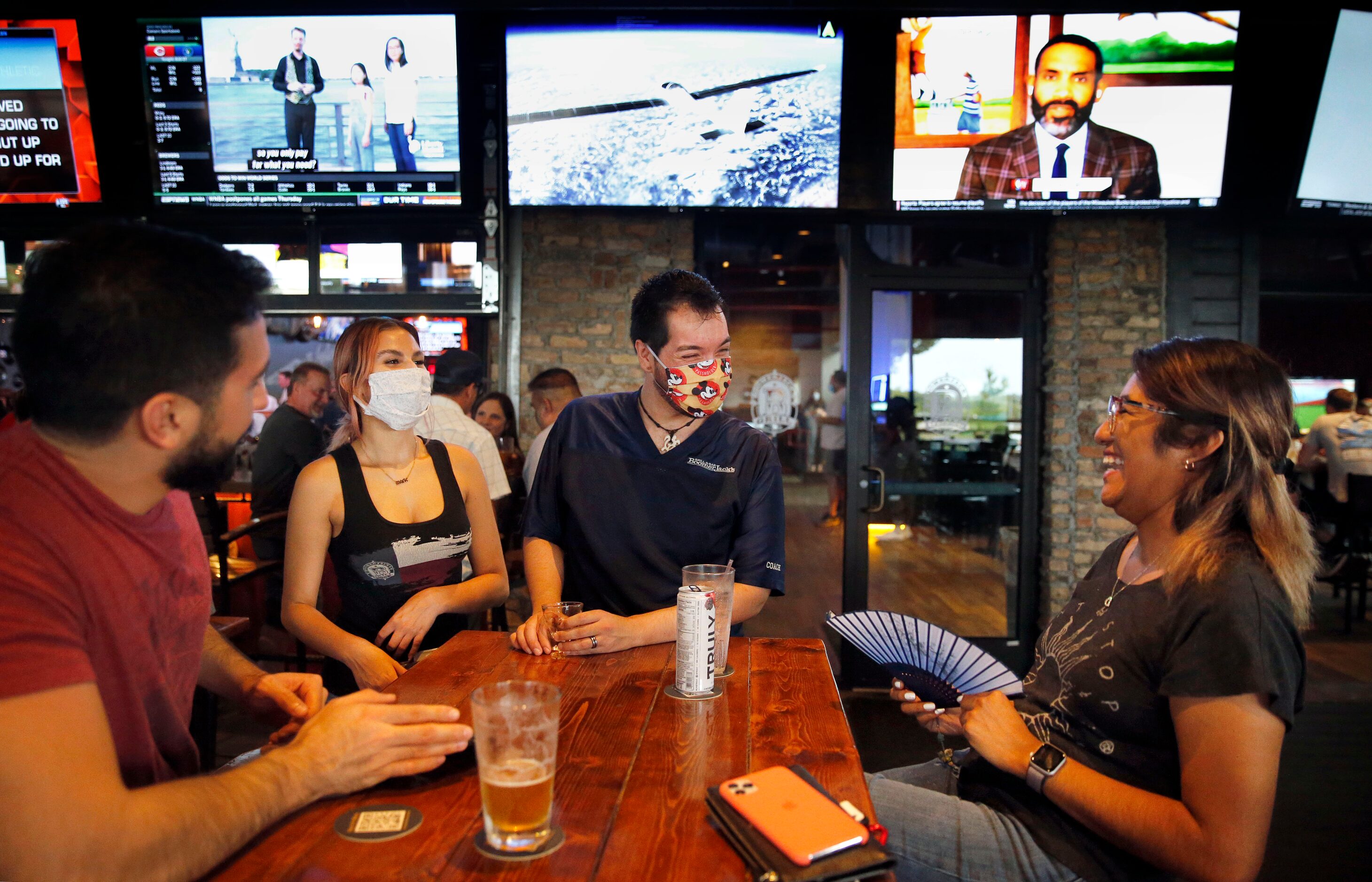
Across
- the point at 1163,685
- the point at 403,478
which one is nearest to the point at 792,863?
the point at 1163,685

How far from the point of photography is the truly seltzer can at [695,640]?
4.99 ft

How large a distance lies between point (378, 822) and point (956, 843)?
3.33 ft

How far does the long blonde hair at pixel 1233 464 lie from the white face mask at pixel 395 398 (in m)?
1.78

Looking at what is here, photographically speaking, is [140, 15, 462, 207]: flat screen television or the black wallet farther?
[140, 15, 462, 207]: flat screen television

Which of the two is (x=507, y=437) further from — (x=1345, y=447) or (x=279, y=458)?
(x=1345, y=447)

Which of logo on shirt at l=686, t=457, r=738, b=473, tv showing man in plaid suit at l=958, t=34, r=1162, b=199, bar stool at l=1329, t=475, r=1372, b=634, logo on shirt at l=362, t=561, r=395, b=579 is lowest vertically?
bar stool at l=1329, t=475, r=1372, b=634

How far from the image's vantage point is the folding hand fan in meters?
1.70

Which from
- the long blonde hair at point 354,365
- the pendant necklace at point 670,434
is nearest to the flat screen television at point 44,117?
the long blonde hair at point 354,365

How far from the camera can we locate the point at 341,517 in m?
2.23

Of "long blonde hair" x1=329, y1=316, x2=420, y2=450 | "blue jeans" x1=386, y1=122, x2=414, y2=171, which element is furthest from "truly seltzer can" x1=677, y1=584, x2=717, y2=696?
"blue jeans" x1=386, y1=122, x2=414, y2=171

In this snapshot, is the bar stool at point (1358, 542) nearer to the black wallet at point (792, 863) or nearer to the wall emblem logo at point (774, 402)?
the wall emblem logo at point (774, 402)

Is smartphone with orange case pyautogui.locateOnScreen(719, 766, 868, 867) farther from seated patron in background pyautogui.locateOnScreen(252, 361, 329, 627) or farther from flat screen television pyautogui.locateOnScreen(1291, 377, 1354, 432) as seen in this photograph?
flat screen television pyautogui.locateOnScreen(1291, 377, 1354, 432)

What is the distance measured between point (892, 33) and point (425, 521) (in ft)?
10.3

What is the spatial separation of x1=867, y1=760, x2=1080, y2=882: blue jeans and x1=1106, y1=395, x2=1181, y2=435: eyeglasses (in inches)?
31.5
